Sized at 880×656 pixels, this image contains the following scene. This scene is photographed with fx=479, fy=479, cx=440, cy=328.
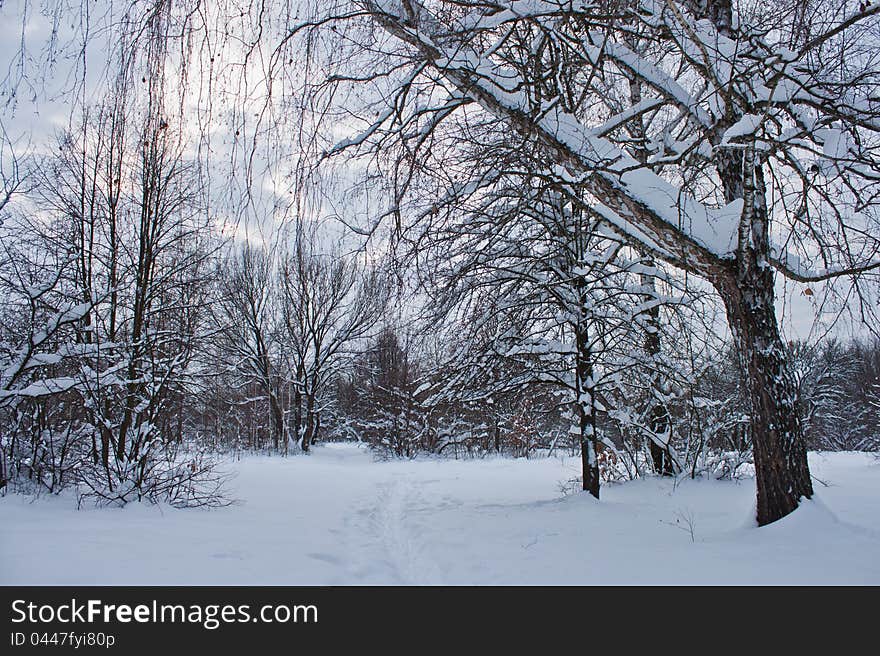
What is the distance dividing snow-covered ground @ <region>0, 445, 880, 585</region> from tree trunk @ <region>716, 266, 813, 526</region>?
8.0 inches

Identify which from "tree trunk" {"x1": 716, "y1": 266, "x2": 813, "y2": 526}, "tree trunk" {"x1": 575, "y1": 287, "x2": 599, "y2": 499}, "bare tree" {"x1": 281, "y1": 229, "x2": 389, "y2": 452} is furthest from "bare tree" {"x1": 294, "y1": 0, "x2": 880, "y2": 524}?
"bare tree" {"x1": 281, "y1": 229, "x2": 389, "y2": 452}

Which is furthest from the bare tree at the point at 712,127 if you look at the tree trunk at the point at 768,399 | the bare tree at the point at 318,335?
the bare tree at the point at 318,335

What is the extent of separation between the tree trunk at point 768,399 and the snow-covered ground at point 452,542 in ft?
0.67

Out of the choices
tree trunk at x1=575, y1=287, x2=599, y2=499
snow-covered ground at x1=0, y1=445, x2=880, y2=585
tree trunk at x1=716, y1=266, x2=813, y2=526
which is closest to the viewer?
snow-covered ground at x1=0, y1=445, x2=880, y2=585

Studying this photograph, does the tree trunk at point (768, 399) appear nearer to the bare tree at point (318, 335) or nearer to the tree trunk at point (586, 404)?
the tree trunk at point (586, 404)

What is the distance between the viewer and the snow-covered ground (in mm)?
3021

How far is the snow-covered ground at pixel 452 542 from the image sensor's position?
3.02 m

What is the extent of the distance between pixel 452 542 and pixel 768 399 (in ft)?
10.2

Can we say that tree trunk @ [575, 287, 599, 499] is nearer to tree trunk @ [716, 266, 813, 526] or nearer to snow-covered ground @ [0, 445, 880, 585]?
snow-covered ground @ [0, 445, 880, 585]

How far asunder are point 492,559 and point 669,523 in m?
2.22

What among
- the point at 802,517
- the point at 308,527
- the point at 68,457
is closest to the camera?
the point at 802,517
